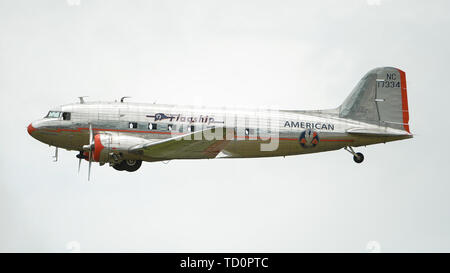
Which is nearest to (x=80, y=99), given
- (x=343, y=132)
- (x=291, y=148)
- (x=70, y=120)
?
(x=70, y=120)

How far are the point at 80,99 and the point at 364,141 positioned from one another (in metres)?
12.2

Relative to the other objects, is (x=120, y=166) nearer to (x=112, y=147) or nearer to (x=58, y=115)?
(x=112, y=147)

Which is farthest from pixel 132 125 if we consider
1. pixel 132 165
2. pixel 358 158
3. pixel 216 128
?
pixel 358 158

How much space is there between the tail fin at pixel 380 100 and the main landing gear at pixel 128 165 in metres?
9.35

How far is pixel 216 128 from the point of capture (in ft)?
87.0

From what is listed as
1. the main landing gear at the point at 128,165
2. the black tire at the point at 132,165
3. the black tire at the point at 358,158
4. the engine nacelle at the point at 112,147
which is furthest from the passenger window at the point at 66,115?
the black tire at the point at 358,158

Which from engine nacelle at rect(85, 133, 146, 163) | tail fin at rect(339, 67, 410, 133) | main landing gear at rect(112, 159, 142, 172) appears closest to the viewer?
engine nacelle at rect(85, 133, 146, 163)

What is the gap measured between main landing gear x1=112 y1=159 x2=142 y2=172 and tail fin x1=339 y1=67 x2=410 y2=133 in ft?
30.7

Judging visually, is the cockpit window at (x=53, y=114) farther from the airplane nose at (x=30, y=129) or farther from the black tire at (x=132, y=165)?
the black tire at (x=132, y=165)

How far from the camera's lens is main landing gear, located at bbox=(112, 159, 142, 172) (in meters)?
28.7

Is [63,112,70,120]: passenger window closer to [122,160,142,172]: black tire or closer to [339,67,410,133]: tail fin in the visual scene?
[122,160,142,172]: black tire

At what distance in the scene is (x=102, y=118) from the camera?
28312 mm

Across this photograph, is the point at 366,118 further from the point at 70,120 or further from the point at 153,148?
the point at 70,120

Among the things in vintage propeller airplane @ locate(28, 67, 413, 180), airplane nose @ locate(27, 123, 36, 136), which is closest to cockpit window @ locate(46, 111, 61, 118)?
vintage propeller airplane @ locate(28, 67, 413, 180)
